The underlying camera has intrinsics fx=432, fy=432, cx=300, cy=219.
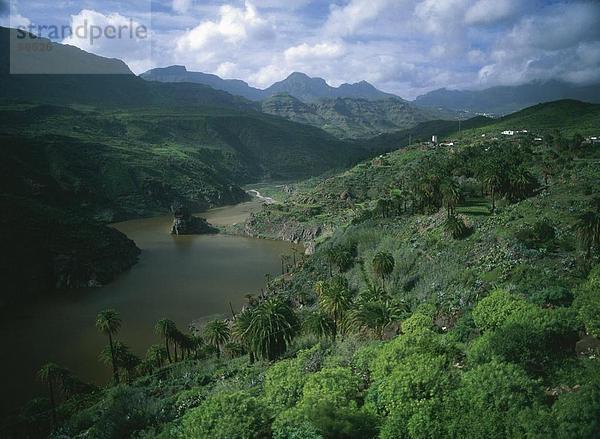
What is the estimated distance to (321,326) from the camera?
44531 millimetres

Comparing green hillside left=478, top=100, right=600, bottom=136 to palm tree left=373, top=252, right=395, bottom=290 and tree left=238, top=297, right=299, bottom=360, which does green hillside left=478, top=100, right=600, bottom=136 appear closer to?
palm tree left=373, top=252, right=395, bottom=290

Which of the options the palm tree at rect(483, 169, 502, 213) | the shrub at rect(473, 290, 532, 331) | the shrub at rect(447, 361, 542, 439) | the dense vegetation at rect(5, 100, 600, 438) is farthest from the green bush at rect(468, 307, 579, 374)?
the palm tree at rect(483, 169, 502, 213)

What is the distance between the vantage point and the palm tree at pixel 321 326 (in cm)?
4438

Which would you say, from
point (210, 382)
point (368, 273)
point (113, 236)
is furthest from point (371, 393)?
point (113, 236)

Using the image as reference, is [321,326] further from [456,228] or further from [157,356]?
[456,228]

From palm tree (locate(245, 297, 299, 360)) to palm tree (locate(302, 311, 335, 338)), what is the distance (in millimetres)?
1726

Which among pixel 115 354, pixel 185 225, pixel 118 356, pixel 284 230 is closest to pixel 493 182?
pixel 118 356

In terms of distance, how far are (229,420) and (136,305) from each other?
67.1 metres

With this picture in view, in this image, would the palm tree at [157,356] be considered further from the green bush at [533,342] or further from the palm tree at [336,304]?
the green bush at [533,342]

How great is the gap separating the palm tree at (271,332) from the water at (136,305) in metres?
28.3

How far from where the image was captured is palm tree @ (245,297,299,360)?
41.8 meters

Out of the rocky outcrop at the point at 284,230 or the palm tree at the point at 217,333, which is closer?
the palm tree at the point at 217,333

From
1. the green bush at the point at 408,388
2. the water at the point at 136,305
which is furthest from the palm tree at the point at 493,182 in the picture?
the green bush at the point at 408,388

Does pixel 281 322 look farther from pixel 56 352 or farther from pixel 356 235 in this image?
pixel 356 235
